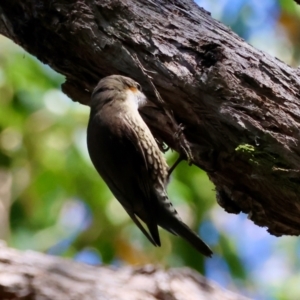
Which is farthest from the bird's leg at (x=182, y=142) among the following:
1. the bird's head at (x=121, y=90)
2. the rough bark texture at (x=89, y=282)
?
the rough bark texture at (x=89, y=282)

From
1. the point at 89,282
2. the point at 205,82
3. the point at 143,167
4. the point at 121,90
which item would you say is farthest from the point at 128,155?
the point at 89,282

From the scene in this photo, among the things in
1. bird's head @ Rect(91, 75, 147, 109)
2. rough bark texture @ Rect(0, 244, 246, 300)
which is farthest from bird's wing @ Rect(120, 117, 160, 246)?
rough bark texture @ Rect(0, 244, 246, 300)

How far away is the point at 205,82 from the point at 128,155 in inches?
24.3

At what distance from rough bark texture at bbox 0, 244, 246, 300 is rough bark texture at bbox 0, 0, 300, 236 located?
2.10 ft

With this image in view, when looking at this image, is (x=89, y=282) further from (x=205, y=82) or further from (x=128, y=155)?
(x=128, y=155)

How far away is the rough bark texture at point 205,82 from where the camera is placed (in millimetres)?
2391

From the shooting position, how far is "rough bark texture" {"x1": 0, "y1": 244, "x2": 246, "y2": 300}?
1.82m

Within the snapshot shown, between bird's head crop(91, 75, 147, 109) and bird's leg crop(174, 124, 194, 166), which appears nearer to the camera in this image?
bird's leg crop(174, 124, 194, 166)

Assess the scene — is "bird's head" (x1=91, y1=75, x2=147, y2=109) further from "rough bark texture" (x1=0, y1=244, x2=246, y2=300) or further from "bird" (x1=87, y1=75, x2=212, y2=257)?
"rough bark texture" (x1=0, y1=244, x2=246, y2=300)

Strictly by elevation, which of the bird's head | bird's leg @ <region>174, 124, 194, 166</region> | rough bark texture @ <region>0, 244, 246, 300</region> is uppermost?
the bird's head

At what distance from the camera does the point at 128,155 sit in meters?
2.91

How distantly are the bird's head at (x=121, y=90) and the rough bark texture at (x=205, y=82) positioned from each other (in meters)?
0.04

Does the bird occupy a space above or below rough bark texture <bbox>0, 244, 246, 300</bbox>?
above

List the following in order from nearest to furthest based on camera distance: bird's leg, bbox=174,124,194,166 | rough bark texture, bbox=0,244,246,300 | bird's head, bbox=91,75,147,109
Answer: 1. rough bark texture, bbox=0,244,246,300
2. bird's leg, bbox=174,124,194,166
3. bird's head, bbox=91,75,147,109
